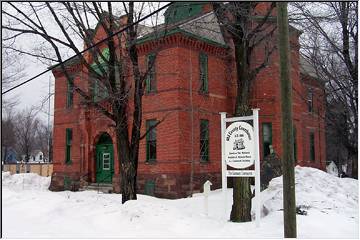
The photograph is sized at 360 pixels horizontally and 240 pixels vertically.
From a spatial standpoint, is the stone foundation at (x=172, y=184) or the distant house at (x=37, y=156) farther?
the distant house at (x=37, y=156)

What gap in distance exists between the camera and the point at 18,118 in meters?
79.8

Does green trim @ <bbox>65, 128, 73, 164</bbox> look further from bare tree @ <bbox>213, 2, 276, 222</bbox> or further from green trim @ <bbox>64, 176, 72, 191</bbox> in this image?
bare tree @ <bbox>213, 2, 276, 222</bbox>

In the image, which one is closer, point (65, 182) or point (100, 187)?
point (100, 187)

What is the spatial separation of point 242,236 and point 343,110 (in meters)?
10.8

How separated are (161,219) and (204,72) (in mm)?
13958

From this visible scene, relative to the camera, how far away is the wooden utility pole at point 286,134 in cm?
860

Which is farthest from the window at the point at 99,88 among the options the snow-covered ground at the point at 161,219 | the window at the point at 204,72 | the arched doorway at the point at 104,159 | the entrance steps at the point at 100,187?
the arched doorway at the point at 104,159

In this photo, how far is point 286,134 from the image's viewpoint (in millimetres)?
8773

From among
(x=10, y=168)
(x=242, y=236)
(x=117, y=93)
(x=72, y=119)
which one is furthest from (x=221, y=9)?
(x=10, y=168)

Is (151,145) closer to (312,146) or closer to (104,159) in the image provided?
(104,159)

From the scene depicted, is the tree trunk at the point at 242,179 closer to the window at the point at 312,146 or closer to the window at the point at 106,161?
the window at the point at 106,161

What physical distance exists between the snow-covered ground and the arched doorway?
10.5 m

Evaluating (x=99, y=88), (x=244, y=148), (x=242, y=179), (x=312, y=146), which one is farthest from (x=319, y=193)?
(x=312, y=146)

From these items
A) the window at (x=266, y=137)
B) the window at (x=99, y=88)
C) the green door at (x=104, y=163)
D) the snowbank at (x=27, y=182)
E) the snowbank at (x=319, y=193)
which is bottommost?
the snowbank at (x=27, y=182)
